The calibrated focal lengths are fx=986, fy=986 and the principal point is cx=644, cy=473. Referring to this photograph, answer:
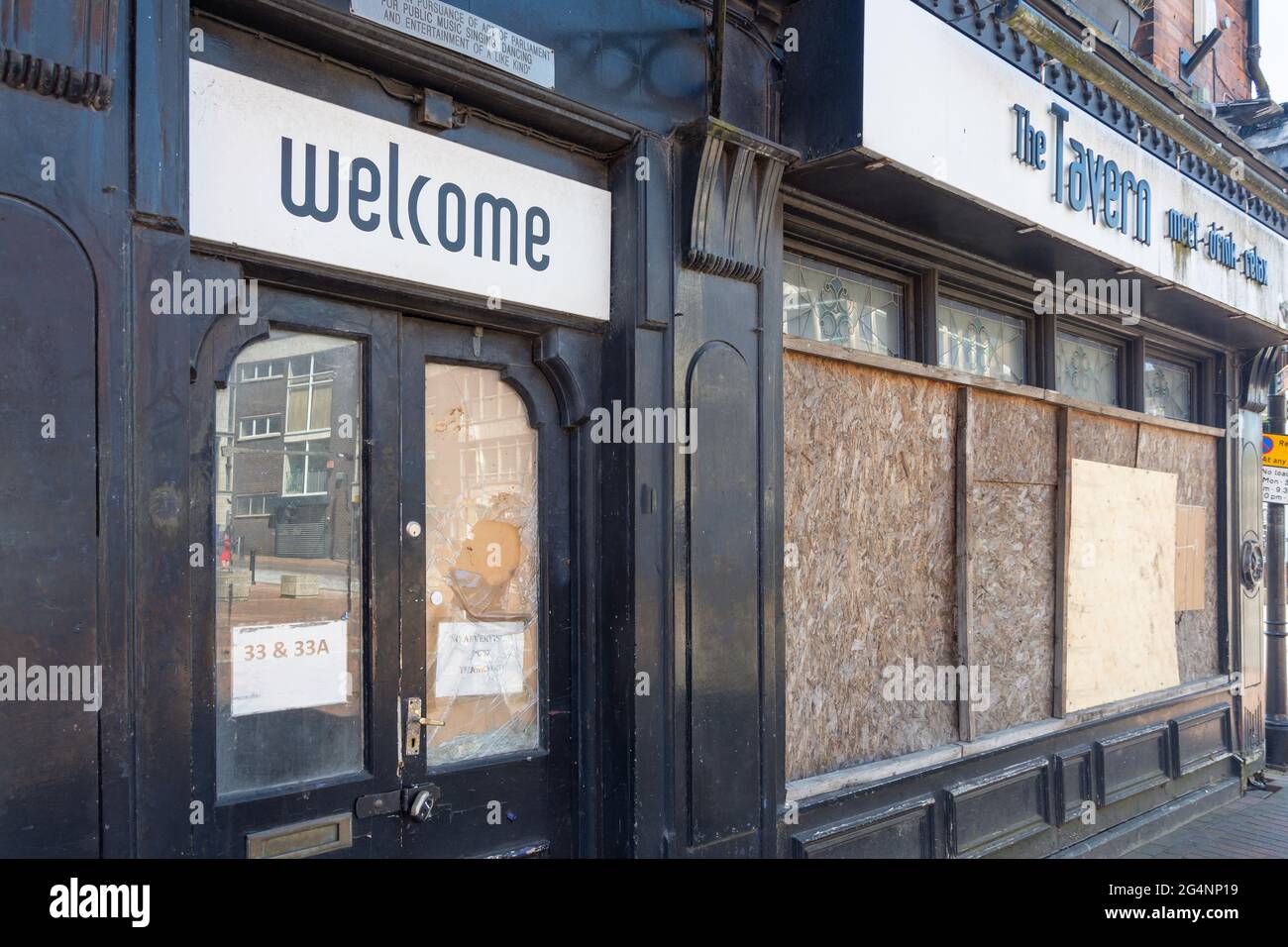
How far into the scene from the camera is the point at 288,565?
131 inches

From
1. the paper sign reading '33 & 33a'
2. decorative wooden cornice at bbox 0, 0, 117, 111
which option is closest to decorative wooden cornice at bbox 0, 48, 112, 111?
decorative wooden cornice at bbox 0, 0, 117, 111

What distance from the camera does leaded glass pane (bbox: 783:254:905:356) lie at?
5066mm

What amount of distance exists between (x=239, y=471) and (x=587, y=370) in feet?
4.81

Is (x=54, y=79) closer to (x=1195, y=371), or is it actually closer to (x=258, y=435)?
(x=258, y=435)

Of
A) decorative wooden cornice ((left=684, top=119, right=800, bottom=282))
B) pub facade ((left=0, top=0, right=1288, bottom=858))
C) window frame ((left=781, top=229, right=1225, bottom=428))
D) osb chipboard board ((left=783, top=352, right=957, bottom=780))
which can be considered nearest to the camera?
pub facade ((left=0, top=0, right=1288, bottom=858))

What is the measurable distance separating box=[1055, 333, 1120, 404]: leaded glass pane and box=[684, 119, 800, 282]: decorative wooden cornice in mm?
3340

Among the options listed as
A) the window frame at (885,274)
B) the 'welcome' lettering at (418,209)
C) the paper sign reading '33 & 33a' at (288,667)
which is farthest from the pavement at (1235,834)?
the 'welcome' lettering at (418,209)

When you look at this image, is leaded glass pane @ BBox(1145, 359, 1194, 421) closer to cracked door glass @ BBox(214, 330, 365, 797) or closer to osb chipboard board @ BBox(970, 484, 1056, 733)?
osb chipboard board @ BBox(970, 484, 1056, 733)

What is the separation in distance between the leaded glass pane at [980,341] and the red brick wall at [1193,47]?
106 inches

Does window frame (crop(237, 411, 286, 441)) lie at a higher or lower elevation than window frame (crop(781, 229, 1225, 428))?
lower

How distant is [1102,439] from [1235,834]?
10.0 feet

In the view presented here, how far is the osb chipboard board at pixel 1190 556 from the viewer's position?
7.83 metres

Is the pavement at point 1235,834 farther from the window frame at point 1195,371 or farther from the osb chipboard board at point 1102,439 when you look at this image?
the window frame at point 1195,371

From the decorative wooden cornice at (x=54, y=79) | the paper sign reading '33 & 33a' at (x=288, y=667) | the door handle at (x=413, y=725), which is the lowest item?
the door handle at (x=413, y=725)
